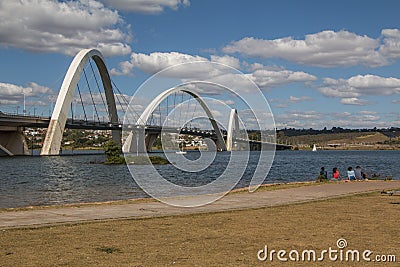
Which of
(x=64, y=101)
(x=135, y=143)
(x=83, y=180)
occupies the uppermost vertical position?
(x=64, y=101)

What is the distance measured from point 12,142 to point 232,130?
37.8 metres

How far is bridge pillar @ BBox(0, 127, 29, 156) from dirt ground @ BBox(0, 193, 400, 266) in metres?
72.6

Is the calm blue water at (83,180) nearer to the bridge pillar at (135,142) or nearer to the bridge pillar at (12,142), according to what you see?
the bridge pillar at (135,142)

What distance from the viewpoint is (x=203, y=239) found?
30.2 ft

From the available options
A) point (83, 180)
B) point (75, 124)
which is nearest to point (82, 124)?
point (75, 124)

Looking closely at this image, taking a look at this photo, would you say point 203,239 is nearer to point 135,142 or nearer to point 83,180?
point 83,180

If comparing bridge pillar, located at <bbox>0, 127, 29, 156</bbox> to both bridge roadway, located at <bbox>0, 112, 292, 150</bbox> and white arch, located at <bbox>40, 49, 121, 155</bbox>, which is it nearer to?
bridge roadway, located at <bbox>0, 112, 292, 150</bbox>

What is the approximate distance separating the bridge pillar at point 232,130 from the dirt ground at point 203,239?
78475 millimetres

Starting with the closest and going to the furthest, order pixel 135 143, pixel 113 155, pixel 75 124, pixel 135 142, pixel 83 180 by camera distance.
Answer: pixel 83 180 < pixel 113 155 < pixel 75 124 < pixel 135 143 < pixel 135 142

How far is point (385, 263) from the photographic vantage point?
23.9 feet

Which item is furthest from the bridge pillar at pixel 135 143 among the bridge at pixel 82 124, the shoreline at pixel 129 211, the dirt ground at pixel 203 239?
the dirt ground at pixel 203 239

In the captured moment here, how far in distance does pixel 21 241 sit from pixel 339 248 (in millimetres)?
5240

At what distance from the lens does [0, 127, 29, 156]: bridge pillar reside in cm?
8050

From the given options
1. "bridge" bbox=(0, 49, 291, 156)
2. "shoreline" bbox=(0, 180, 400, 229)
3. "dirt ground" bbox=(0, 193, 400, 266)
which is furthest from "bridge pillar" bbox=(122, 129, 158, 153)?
"dirt ground" bbox=(0, 193, 400, 266)
